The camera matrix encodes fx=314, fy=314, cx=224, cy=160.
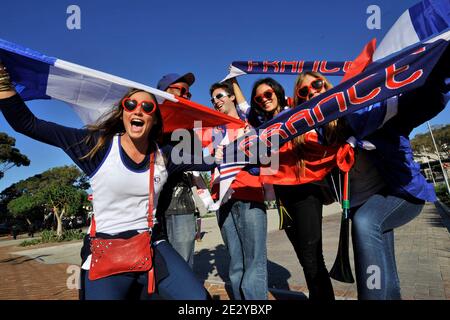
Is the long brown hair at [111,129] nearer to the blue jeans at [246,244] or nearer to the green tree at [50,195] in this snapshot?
the blue jeans at [246,244]

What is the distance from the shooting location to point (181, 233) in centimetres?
298

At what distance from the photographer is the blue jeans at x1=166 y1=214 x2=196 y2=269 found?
297 cm

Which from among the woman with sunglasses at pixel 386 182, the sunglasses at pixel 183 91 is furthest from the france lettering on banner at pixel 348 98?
the sunglasses at pixel 183 91

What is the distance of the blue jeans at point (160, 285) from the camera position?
197cm

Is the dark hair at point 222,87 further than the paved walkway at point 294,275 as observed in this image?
No

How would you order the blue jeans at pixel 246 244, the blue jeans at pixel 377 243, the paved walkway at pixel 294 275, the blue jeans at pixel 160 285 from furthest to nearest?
the paved walkway at pixel 294 275
the blue jeans at pixel 246 244
the blue jeans at pixel 377 243
the blue jeans at pixel 160 285

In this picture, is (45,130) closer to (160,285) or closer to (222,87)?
(160,285)

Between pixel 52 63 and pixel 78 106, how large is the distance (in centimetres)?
53

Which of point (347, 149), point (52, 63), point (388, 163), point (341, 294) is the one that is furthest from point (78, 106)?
point (341, 294)

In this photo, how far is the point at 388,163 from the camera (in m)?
2.37

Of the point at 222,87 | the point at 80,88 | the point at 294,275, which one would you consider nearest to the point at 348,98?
the point at 222,87

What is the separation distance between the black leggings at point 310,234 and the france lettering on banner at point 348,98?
21.1 inches

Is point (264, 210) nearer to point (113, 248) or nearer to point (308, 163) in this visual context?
point (308, 163)

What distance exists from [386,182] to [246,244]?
1.30m
